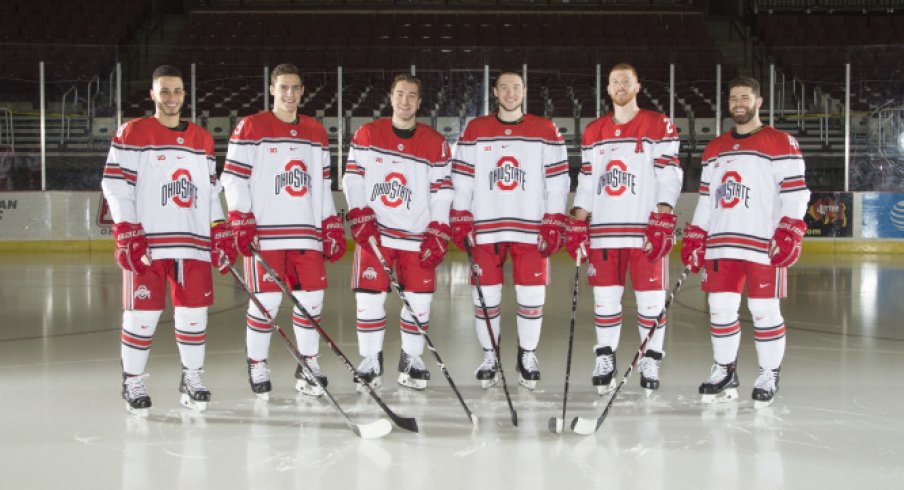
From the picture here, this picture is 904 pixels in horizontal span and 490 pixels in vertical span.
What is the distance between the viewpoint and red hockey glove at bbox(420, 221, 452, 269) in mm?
3908

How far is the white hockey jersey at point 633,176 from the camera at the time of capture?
388cm

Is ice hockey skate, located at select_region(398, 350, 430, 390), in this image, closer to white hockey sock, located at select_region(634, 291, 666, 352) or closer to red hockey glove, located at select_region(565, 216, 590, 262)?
red hockey glove, located at select_region(565, 216, 590, 262)

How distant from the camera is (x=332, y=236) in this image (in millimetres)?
3900

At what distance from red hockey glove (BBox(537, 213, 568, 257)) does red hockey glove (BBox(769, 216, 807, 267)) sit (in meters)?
0.80

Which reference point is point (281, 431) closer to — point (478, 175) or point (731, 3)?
point (478, 175)

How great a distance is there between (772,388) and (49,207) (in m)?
9.41

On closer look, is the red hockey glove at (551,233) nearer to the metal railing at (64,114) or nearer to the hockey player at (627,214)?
the hockey player at (627,214)

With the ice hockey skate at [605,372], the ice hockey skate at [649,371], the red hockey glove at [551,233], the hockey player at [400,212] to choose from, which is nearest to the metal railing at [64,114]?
the hockey player at [400,212]

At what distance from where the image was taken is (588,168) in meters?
4.01

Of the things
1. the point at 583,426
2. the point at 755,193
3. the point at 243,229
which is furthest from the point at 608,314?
the point at 243,229

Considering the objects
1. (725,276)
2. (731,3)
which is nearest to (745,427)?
(725,276)

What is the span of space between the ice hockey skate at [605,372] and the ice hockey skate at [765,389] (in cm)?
53

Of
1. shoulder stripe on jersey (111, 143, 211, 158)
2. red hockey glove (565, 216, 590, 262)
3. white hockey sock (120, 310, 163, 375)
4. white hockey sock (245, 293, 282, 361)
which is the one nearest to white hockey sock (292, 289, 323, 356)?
white hockey sock (245, 293, 282, 361)

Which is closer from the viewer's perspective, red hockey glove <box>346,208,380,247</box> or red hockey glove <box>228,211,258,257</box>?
red hockey glove <box>228,211,258,257</box>
